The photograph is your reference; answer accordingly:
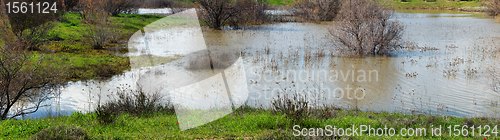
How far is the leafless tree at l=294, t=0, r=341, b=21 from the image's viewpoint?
51.2m

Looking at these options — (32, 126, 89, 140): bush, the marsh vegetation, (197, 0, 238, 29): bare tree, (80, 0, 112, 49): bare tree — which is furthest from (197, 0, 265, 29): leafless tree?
(32, 126, 89, 140): bush

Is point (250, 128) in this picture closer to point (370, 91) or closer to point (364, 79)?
point (370, 91)

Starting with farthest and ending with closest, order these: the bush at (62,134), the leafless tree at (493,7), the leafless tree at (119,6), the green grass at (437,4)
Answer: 1. the green grass at (437,4)
2. the leafless tree at (493,7)
3. the leafless tree at (119,6)
4. the bush at (62,134)

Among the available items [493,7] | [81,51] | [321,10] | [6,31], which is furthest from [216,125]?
[493,7]

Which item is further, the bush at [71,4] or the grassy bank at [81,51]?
the bush at [71,4]

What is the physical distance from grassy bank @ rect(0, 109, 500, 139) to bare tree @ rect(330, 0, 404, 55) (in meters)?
13.3

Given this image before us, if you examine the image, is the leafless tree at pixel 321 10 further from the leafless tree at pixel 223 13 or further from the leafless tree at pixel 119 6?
the leafless tree at pixel 119 6

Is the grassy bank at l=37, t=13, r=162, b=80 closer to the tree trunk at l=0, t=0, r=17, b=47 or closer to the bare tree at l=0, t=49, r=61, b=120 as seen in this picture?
the tree trunk at l=0, t=0, r=17, b=47

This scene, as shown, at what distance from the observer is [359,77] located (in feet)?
66.6

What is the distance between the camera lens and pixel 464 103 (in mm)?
15539

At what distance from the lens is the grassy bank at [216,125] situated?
970cm

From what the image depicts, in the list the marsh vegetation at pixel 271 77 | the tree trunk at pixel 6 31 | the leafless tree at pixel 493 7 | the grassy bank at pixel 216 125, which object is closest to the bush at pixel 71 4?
the marsh vegetation at pixel 271 77

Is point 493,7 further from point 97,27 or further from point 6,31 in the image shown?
point 6,31

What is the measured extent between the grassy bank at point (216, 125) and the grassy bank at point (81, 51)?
31.8 feet
